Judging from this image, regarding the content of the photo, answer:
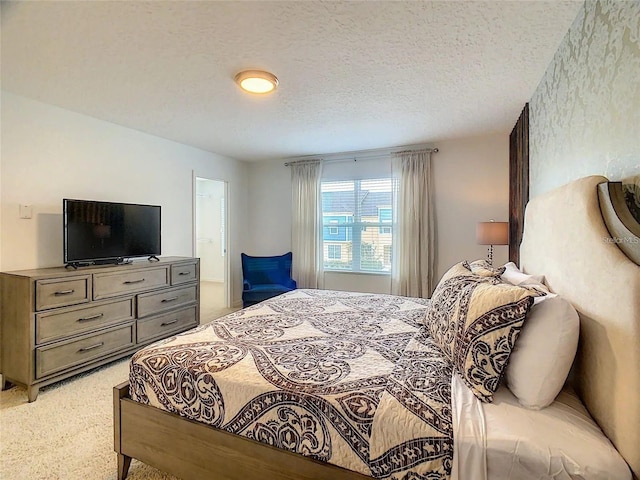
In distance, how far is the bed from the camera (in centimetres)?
96

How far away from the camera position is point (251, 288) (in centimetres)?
448

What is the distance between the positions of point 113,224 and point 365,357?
288cm

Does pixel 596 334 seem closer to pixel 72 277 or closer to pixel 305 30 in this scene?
pixel 305 30

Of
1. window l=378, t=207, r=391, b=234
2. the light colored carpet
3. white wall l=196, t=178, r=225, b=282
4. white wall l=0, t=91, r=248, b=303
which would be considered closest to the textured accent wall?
window l=378, t=207, r=391, b=234

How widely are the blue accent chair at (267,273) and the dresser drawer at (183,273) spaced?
82cm

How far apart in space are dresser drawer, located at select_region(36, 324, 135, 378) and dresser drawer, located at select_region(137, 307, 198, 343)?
12cm

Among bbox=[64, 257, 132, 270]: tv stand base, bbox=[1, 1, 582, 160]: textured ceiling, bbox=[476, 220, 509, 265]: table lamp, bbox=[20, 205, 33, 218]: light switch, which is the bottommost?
bbox=[64, 257, 132, 270]: tv stand base

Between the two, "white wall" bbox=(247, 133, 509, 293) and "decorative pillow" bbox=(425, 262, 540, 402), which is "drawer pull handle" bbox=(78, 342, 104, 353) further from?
"white wall" bbox=(247, 133, 509, 293)

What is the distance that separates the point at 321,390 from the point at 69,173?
10.8 feet

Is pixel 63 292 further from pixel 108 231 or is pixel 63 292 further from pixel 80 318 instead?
pixel 108 231

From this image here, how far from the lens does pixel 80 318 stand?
2648 mm

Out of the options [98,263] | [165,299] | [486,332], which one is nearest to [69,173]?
[98,263]

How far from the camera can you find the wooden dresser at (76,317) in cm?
237

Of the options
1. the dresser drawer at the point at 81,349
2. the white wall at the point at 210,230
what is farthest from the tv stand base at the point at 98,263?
the white wall at the point at 210,230
